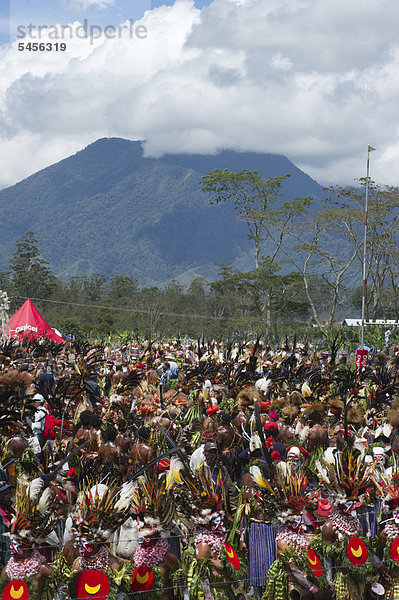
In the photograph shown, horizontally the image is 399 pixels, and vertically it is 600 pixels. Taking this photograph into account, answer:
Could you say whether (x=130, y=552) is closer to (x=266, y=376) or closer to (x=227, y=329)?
(x=266, y=376)

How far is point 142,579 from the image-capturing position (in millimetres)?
4332

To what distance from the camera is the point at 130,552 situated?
14.7ft

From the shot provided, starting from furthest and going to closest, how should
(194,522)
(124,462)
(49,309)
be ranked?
(49,309)
(124,462)
(194,522)

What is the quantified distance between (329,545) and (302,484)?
0.71m

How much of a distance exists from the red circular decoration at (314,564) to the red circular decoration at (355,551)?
27cm

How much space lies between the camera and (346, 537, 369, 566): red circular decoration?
4668 millimetres

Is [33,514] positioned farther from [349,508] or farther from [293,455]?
[293,455]

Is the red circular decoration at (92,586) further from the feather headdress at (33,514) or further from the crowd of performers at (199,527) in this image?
the feather headdress at (33,514)

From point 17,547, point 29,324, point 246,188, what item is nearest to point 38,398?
point 17,547

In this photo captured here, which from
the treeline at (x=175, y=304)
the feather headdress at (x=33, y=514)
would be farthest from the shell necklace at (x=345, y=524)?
the treeline at (x=175, y=304)

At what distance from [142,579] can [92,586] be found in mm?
393

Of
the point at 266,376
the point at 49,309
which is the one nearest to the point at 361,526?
the point at 266,376

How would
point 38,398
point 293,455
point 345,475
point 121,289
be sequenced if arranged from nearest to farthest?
point 345,475 < point 293,455 < point 38,398 < point 121,289

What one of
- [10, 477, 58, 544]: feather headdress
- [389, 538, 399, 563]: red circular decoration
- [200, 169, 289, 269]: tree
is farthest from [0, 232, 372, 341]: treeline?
[10, 477, 58, 544]: feather headdress
